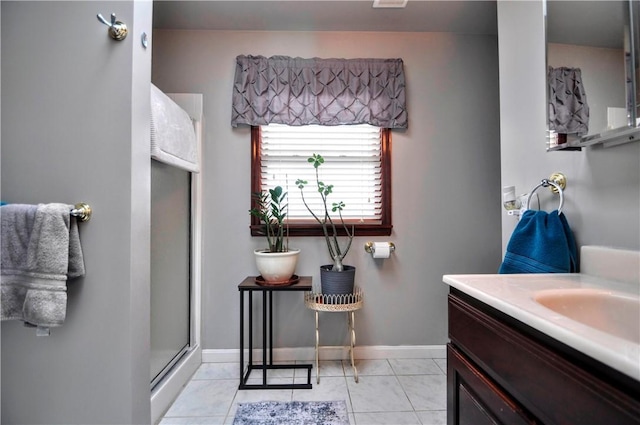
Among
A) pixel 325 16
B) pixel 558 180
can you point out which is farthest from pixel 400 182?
pixel 325 16

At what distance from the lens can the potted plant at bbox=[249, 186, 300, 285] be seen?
182 centimetres

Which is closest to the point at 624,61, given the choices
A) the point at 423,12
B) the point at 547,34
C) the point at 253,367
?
the point at 547,34

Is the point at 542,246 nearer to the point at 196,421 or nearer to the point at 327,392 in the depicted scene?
the point at 327,392

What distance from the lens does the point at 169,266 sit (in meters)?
1.72

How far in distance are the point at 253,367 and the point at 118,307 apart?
1.20m

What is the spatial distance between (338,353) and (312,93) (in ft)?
5.89

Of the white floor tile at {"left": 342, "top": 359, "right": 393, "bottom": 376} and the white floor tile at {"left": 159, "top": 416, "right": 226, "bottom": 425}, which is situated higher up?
the white floor tile at {"left": 342, "top": 359, "right": 393, "bottom": 376}

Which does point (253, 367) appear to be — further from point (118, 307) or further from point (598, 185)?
point (598, 185)

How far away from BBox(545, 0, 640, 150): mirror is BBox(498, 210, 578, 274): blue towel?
26cm

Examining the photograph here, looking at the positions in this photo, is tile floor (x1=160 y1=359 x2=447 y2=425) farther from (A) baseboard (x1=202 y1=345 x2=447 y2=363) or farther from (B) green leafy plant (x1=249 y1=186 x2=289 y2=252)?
(B) green leafy plant (x1=249 y1=186 x2=289 y2=252)

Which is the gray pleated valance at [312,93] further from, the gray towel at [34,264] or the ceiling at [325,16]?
the gray towel at [34,264]

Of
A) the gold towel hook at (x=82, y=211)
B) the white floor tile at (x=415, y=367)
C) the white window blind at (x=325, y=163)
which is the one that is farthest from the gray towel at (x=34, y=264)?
the white floor tile at (x=415, y=367)

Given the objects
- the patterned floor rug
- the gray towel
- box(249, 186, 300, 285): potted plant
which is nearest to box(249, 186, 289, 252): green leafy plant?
box(249, 186, 300, 285): potted plant

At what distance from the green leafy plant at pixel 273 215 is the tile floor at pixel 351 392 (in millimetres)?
828
